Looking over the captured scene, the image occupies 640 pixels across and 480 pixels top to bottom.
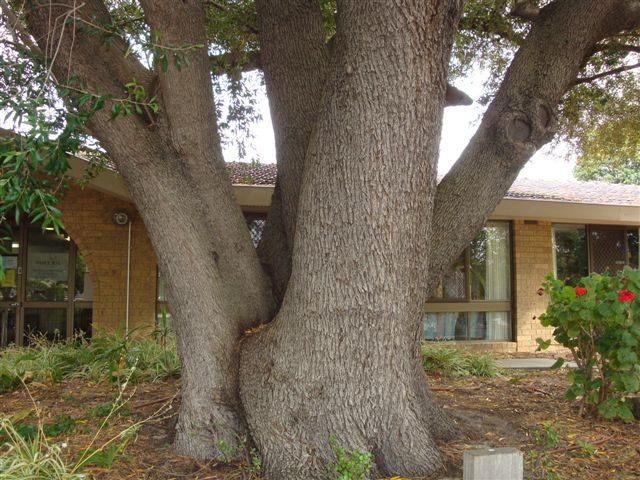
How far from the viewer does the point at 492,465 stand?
9.91ft

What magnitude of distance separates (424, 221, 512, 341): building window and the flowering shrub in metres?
6.56

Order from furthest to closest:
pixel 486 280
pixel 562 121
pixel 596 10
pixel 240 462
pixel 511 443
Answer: pixel 486 280 < pixel 562 121 < pixel 596 10 < pixel 511 443 < pixel 240 462

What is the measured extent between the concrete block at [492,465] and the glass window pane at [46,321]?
9599mm

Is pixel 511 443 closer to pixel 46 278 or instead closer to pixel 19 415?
pixel 19 415

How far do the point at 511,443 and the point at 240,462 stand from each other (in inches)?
79.0

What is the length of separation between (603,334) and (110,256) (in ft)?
26.8

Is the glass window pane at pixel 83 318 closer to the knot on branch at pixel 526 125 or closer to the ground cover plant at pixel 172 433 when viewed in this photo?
the ground cover plant at pixel 172 433

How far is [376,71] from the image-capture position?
12.5 ft

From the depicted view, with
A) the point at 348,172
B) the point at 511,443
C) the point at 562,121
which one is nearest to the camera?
the point at 348,172

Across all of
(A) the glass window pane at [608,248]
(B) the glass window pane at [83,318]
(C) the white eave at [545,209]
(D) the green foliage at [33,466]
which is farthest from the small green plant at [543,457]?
(A) the glass window pane at [608,248]

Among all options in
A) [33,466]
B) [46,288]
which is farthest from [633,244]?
[33,466]

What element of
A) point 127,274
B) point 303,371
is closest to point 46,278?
point 127,274

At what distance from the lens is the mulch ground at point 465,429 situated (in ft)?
13.4

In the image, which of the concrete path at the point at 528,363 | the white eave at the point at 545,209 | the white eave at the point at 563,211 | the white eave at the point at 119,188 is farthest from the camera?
the white eave at the point at 563,211
